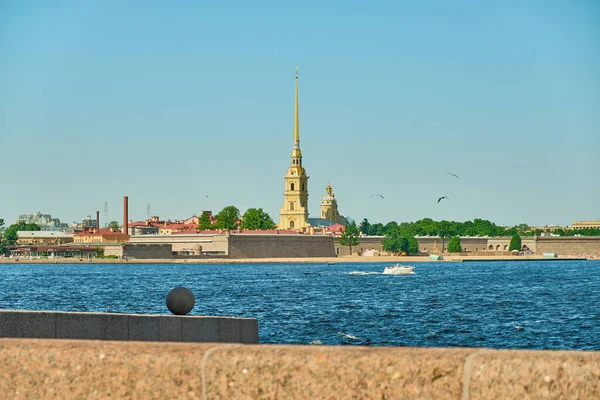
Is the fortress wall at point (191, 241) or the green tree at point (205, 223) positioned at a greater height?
the green tree at point (205, 223)

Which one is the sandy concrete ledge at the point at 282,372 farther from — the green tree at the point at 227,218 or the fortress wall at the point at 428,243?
the fortress wall at the point at 428,243

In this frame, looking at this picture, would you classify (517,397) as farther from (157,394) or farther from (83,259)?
(83,259)

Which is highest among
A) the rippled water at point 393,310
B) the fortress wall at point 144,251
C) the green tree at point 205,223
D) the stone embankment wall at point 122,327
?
the green tree at point 205,223

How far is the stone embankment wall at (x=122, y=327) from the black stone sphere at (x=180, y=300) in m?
0.32

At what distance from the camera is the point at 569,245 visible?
6732 inches

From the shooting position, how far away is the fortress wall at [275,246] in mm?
139625

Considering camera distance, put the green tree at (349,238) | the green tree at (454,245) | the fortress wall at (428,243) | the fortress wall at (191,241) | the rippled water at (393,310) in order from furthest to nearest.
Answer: the green tree at (454,245) < the fortress wall at (428,243) < the green tree at (349,238) < the fortress wall at (191,241) < the rippled water at (393,310)

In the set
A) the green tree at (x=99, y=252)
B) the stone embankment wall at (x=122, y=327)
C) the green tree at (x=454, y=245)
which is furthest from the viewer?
the green tree at (x=454, y=245)

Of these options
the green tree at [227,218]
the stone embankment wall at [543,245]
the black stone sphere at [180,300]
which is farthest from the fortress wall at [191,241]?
the black stone sphere at [180,300]

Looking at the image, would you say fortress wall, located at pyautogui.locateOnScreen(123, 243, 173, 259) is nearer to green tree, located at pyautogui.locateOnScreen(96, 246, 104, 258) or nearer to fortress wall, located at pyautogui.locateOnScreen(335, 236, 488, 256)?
green tree, located at pyautogui.locateOnScreen(96, 246, 104, 258)

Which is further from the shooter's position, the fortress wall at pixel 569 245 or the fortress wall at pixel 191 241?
the fortress wall at pixel 569 245

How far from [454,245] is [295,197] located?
28.2 metres

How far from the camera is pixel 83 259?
136m

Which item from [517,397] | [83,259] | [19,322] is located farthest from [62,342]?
[83,259]
